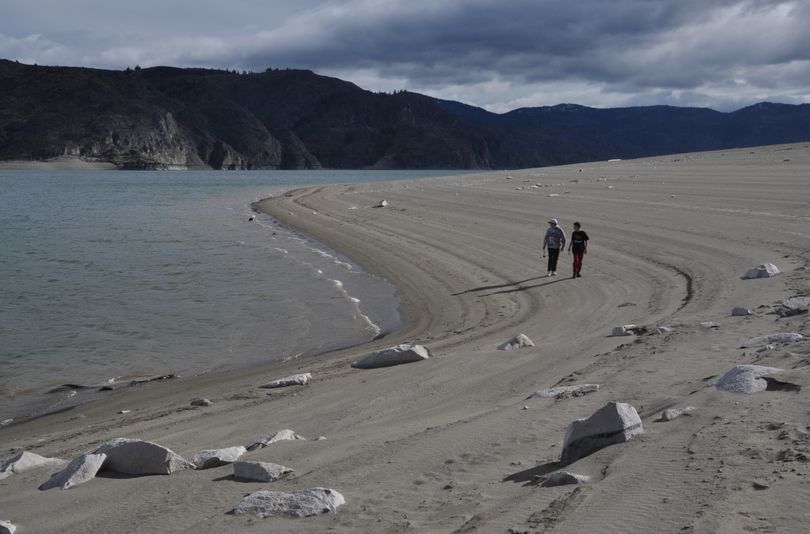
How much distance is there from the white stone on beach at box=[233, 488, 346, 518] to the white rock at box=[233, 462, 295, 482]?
1.65 feet

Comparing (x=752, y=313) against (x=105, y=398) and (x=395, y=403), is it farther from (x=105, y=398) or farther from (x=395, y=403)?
(x=105, y=398)

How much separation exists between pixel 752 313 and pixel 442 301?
6.91m

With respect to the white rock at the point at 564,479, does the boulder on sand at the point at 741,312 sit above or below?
below

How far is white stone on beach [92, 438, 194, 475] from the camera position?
5855 mm

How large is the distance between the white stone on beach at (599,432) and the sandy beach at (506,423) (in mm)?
74

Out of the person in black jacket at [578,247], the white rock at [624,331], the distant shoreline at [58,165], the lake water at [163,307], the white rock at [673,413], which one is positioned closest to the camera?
the white rock at [673,413]

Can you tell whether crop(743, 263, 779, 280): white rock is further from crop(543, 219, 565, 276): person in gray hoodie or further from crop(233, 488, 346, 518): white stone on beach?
crop(233, 488, 346, 518): white stone on beach

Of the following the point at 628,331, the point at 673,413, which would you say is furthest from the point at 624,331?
the point at 673,413

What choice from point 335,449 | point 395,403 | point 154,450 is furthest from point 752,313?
point 154,450

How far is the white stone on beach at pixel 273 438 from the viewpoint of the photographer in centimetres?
651

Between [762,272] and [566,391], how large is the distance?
868 centimetres

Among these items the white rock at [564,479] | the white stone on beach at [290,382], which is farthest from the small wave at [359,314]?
the white rock at [564,479]

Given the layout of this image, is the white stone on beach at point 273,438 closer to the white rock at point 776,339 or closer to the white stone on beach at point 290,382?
the white stone on beach at point 290,382

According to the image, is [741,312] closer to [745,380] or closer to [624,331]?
[624,331]
